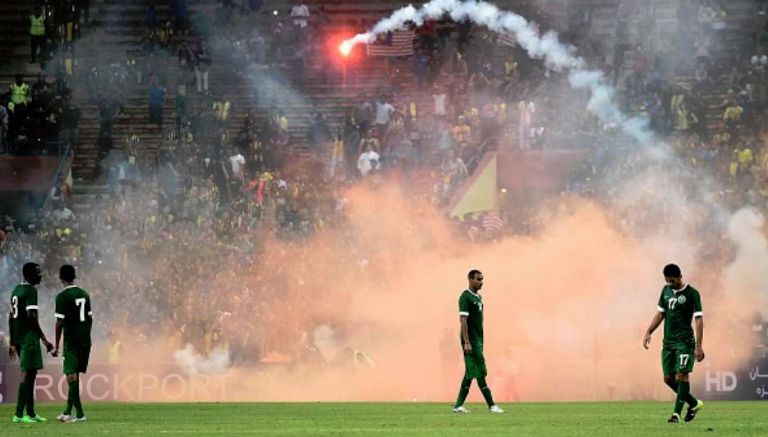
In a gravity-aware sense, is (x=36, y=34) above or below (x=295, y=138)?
above

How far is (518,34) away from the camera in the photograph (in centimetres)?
4019

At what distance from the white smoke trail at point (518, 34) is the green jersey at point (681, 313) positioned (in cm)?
2043

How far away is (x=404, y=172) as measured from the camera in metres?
38.0

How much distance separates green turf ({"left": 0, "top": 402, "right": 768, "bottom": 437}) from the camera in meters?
17.1

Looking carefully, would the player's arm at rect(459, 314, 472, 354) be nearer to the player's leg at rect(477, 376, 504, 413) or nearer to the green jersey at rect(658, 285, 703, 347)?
the player's leg at rect(477, 376, 504, 413)

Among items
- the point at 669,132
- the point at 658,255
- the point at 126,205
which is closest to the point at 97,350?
the point at 126,205

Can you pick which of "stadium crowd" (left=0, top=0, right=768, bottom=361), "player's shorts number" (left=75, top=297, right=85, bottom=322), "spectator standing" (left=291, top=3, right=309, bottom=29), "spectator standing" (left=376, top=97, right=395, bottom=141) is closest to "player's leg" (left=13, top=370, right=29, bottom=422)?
"player's shorts number" (left=75, top=297, right=85, bottom=322)

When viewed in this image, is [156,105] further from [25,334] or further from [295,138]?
[25,334]

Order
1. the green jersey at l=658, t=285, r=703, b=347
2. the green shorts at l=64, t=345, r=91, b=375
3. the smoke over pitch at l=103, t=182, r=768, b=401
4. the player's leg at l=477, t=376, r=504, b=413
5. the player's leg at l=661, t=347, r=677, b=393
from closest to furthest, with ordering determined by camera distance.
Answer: the green jersey at l=658, t=285, r=703, b=347
the player's leg at l=661, t=347, r=677, b=393
the green shorts at l=64, t=345, r=91, b=375
the player's leg at l=477, t=376, r=504, b=413
the smoke over pitch at l=103, t=182, r=768, b=401

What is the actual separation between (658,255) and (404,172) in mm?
6880

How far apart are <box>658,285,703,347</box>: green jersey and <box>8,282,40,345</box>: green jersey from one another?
305 inches

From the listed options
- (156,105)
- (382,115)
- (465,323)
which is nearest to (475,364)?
(465,323)

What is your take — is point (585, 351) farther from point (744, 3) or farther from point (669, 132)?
point (744, 3)

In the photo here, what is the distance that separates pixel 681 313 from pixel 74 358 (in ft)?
24.2
